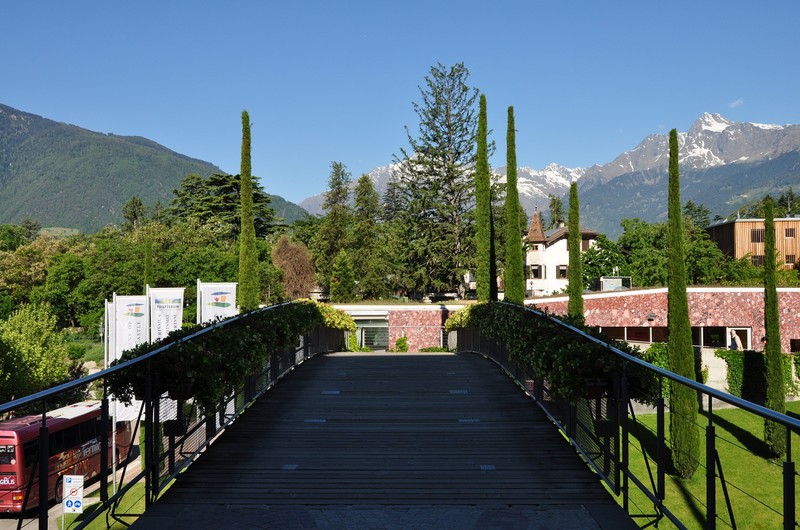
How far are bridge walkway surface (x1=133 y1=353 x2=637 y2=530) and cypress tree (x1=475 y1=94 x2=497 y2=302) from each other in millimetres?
18362

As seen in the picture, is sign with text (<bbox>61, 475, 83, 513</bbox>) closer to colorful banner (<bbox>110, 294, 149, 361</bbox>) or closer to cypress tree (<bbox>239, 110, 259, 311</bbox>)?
colorful banner (<bbox>110, 294, 149, 361</bbox>)

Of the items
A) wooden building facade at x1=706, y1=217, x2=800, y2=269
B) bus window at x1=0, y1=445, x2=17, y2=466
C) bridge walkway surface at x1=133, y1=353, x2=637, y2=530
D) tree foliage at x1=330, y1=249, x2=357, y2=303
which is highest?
wooden building facade at x1=706, y1=217, x2=800, y2=269

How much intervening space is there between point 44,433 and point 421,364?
11.0 m

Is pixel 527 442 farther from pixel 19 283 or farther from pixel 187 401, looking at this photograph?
pixel 19 283

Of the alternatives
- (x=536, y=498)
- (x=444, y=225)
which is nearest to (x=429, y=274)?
(x=444, y=225)

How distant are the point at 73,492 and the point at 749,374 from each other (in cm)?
3490

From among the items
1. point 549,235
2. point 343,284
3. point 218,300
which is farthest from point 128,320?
point 549,235

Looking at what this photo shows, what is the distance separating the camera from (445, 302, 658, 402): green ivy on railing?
6.52 meters

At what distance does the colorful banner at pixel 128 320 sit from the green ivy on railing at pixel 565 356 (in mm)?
15207

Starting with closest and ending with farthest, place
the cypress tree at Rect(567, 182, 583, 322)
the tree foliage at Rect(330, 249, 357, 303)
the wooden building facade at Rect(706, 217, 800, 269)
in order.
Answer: the cypress tree at Rect(567, 182, 583, 322), the tree foliage at Rect(330, 249, 357, 303), the wooden building facade at Rect(706, 217, 800, 269)

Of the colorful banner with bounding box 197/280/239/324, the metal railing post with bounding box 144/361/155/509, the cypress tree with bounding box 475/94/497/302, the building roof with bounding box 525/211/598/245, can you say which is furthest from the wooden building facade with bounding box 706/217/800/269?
the metal railing post with bounding box 144/361/155/509

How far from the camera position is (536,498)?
604 cm

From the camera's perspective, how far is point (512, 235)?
85.5 ft

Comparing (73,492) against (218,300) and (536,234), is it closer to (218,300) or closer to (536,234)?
(218,300)
